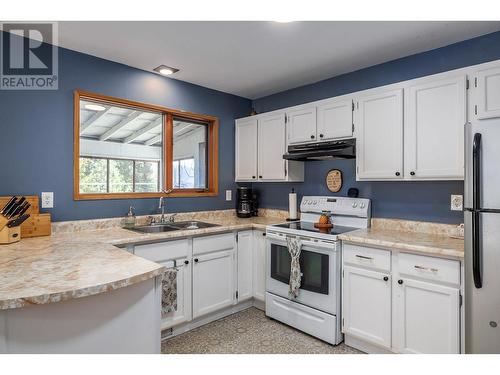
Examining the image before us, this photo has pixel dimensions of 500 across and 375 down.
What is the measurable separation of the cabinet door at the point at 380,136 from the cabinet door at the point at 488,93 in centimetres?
49

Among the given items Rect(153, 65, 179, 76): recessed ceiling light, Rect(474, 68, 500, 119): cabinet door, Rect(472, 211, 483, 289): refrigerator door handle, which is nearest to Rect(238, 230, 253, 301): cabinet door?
Rect(153, 65, 179, 76): recessed ceiling light

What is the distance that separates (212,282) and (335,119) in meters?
1.89

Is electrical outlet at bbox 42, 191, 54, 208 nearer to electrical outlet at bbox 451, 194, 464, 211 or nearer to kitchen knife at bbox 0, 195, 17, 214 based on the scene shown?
kitchen knife at bbox 0, 195, 17, 214

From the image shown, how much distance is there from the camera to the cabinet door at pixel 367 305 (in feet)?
6.96

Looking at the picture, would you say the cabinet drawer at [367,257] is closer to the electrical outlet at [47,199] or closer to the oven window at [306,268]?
the oven window at [306,268]

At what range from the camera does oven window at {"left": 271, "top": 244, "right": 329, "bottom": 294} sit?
7.81 ft

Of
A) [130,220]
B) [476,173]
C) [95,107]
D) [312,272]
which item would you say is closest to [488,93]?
[476,173]

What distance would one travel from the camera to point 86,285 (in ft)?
3.85

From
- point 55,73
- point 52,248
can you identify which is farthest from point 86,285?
point 55,73

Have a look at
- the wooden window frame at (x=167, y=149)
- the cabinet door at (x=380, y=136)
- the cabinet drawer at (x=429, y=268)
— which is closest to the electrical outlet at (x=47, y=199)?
the wooden window frame at (x=167, y=149)

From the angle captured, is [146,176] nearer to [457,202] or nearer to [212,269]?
[212,269]

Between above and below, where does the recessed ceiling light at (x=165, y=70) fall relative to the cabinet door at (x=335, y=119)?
above

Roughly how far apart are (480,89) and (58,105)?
10.2ft
